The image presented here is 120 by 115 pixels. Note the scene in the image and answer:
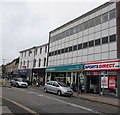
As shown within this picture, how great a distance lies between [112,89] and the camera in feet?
60.3

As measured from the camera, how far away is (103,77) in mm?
16703

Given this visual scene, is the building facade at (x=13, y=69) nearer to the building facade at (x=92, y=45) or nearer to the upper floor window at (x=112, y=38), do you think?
the building facade at (x=92, y=45)

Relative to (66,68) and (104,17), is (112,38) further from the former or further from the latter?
(66,68)

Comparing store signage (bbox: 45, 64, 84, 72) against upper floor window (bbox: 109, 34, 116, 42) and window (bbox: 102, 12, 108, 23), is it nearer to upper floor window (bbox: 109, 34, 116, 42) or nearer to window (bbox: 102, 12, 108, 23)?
upper floor window (bbox: 109, 34, 116, 42)

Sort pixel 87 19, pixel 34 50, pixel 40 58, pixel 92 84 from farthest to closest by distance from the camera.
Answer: pixel 34 50 < pixel 40 58 < pixel 87 19 < pixel 92 84

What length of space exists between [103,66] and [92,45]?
160 inches

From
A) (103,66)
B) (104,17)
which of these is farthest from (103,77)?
(104,17)

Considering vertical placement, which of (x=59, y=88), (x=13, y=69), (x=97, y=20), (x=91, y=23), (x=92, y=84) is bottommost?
(x=59, y=88)

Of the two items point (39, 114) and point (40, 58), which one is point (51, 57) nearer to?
point (40, 58)

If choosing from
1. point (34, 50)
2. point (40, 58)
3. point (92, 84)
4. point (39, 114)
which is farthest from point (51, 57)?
point (39, 114)

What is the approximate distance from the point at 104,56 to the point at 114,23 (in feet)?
13.7

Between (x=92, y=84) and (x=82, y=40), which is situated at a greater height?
(x=82, y=40)

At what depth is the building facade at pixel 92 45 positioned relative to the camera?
19156mm

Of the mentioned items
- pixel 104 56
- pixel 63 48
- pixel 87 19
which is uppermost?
pixel 87 19
